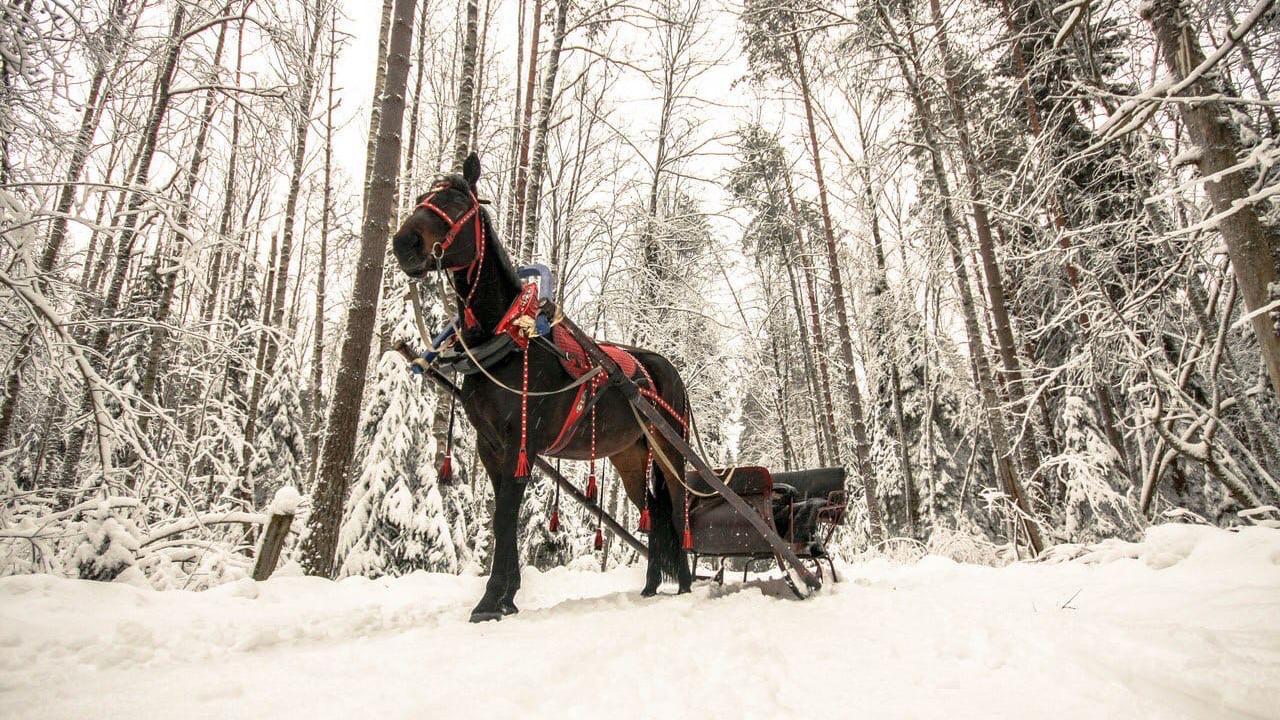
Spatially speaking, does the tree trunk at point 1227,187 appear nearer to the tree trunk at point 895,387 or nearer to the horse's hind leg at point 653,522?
the horse's hind leg at point 653,522

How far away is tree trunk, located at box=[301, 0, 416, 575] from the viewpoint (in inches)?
192

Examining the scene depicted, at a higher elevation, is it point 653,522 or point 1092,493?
point 1092,493

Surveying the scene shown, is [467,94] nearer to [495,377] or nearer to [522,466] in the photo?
[495,377]

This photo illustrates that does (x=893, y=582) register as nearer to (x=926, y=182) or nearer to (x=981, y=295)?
(x=926, y=182)

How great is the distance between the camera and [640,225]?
1355cm

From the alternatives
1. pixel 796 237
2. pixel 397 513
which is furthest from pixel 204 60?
pixel 796 237

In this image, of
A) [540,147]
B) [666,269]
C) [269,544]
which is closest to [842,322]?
[666,269]

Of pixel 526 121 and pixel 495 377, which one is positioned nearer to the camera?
pixel 495 377

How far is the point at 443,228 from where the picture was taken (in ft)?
11.7

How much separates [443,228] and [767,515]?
9.55 ft

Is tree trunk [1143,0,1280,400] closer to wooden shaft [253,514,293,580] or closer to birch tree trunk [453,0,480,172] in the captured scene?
wooden shaft [253,514,293,580]

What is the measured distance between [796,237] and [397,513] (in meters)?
13.4

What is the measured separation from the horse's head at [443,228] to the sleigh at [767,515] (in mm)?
2450

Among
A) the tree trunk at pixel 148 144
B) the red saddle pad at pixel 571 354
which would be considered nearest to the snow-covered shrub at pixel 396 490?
the tree trunk at pixel 148 144
